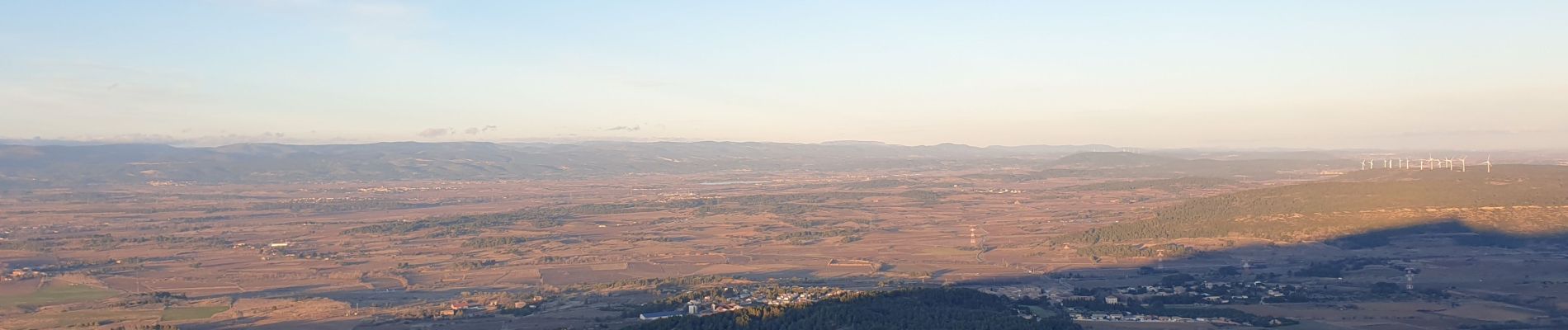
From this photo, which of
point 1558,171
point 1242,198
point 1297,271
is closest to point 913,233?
point 1242,198

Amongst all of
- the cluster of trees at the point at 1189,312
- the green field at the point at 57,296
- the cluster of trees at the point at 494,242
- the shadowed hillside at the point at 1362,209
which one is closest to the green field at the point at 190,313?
the green field at the point at 57,296

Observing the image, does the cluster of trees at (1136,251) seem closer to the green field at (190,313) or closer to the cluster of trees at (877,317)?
the cluster of trees at (877,317)

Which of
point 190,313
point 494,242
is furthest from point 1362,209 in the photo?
point 190,313

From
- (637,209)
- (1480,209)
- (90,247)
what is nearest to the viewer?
(1480,209)

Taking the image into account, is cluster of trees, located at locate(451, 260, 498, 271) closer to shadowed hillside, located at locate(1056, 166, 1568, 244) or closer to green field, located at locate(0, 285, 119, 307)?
green field, located at locate(0, 285, 119, 307)

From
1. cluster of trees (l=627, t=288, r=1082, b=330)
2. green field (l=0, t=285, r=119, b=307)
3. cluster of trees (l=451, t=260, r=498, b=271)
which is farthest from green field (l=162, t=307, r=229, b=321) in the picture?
cluster of trees (l=627, t=288, r=1082, b=330)

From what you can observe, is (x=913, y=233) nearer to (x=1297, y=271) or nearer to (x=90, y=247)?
(x=1297, y=271)
